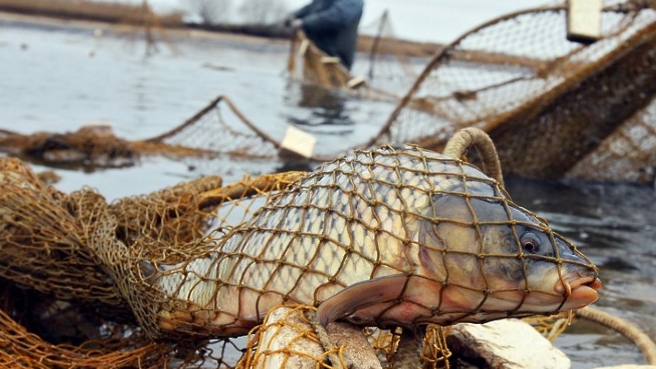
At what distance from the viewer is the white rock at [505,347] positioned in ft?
10.8

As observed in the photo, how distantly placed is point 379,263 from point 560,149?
6.57m

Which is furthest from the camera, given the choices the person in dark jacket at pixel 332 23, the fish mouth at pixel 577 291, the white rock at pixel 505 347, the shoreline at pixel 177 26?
the shoreline at pixel 177 26

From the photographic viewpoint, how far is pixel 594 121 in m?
8.06

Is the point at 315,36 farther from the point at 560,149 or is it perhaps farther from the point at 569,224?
the point at 569,224

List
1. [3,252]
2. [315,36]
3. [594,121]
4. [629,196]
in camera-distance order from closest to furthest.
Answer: [3,252]
[594,121]
[629,196]
[315,36]

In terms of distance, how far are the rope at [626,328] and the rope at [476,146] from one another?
48.9 inches

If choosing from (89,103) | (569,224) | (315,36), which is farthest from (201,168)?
(315,36)

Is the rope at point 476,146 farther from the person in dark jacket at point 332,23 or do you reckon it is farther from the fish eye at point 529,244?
the person in dark jacket at point 332,23

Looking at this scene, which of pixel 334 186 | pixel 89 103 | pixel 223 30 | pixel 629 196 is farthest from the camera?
pixel 223 30

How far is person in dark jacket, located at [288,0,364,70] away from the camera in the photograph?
1752 cm

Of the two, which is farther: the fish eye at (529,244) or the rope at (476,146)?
the rope at (476,146)

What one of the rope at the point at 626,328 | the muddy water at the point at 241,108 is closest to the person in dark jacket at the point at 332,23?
the muddy water at the point at 241,108

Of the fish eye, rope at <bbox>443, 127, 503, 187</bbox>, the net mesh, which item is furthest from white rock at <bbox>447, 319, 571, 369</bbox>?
the fish eye

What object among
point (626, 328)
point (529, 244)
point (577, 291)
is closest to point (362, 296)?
point (529, 244)
